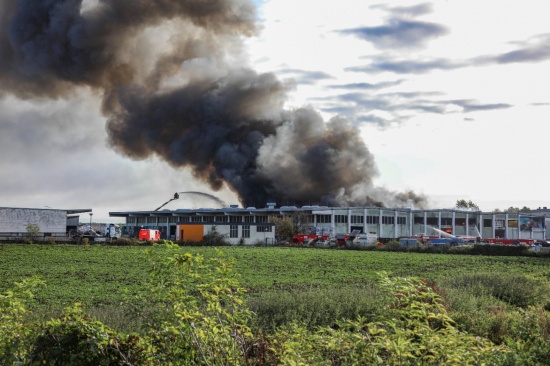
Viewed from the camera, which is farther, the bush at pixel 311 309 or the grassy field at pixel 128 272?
the grassy field at pixel 128 272

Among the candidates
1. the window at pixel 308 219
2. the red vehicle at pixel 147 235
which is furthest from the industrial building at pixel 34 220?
the window at pixel 308 219

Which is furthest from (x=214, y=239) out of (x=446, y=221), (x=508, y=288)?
(x=508, y=288)

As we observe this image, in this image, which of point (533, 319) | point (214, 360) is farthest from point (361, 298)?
point (214, 360)

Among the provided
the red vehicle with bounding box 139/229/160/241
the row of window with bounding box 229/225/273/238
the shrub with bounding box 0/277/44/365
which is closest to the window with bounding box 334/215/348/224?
the row of window with bounding box 229/225/273/238

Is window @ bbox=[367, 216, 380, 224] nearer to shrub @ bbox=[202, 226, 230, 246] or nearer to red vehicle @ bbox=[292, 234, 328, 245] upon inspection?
red vehicle @ bbox=[292, 234, 328, 245]

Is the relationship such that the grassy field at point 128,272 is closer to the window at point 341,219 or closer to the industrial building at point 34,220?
the industrial building at point 34,220

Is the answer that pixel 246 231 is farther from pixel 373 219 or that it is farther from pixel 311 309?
pixel 311 309

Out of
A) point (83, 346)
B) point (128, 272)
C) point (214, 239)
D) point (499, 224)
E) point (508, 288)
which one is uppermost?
point (499, 224)

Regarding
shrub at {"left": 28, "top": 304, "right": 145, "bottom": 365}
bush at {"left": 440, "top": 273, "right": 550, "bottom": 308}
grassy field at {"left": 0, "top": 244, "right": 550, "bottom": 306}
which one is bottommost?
grassy field at {"left": 0, "top": 244, "right": 550, "bottom": 306}

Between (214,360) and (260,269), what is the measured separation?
33004mm

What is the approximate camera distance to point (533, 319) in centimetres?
1316

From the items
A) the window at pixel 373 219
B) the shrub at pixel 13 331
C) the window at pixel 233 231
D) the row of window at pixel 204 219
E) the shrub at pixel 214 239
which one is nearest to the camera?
the shrub at pixel 13 331

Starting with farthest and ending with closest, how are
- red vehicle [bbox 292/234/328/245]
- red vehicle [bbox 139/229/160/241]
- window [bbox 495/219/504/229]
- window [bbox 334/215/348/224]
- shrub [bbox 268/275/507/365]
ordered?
window [bbox 495/219/504/229] → window [bbox 334/215/348/224] → red vehicle [bbox 292/234/328/245] → red vehicle [bbox 139/229/160/241] → shrub [bbox 268/275/507/365]

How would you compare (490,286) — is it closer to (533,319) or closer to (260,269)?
(533,319)
